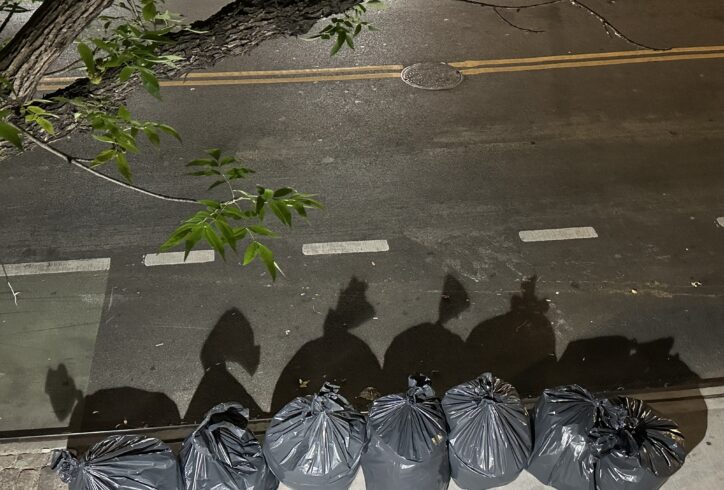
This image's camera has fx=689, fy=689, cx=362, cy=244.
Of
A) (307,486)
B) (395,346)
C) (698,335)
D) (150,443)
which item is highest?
(150,443)

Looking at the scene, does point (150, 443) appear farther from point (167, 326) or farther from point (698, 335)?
point (698, 335)

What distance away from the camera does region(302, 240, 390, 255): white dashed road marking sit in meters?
5.90

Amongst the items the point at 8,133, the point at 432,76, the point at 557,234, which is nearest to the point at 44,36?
the point at 8,133

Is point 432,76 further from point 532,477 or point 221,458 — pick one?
point 221,458

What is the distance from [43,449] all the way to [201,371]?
3.71 ft

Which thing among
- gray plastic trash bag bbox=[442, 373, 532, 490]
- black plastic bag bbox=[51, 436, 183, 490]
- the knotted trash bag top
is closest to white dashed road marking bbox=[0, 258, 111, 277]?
black plastic bag bbox=[51, 436, 183, 490]

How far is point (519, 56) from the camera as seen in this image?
841 centimetres

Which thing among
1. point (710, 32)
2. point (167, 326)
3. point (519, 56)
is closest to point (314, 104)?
point (519, 56)

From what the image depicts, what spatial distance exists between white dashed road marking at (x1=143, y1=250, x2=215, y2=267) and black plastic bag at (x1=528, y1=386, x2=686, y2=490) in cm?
307

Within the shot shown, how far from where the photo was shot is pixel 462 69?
820cm

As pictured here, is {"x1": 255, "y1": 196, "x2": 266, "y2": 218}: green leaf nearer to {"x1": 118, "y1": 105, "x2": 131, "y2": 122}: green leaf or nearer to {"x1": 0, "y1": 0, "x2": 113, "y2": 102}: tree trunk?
{"x1": 118, "y1": 105, "x2": 131, "y2": 122}: green leaf

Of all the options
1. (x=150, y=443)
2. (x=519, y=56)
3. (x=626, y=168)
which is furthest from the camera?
(x=519, y=56)

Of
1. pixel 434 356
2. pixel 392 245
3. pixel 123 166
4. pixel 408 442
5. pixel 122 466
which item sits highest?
pixel 123 166

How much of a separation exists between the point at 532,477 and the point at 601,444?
588mm
